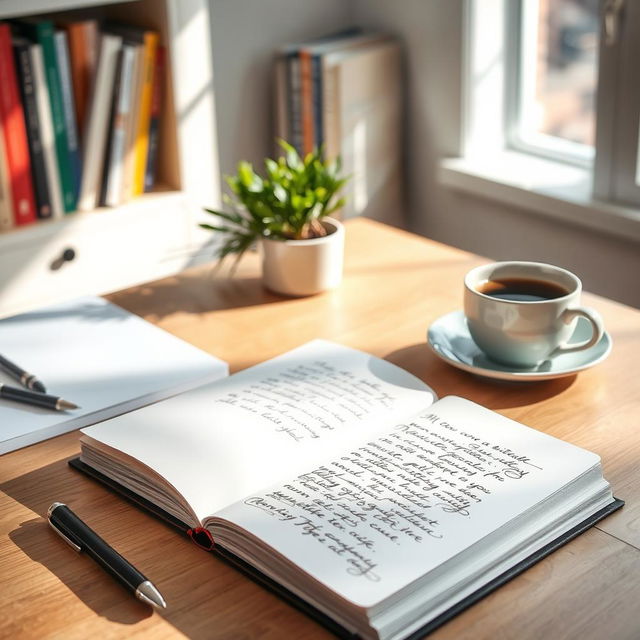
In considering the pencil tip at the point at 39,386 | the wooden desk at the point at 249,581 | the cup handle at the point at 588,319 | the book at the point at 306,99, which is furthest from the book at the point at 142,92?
the cup handle at the point at 588,319

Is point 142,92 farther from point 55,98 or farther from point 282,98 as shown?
point 282,98

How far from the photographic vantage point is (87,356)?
3.72 feet

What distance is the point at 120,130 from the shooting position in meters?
1.96

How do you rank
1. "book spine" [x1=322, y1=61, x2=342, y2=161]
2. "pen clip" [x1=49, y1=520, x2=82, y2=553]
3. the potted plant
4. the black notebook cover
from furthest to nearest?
1. "book spine" [x1=322, y1=61, x2=342, y2=161]
2. the potted plant
3. "pen clip" [x1=49, y1=520, x2=82, y2=553]
4. the black notebook cover

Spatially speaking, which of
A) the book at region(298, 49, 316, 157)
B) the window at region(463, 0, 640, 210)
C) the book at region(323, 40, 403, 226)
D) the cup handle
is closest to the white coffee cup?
the cup handle

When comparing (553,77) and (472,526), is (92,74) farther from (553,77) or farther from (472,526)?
(472,526)

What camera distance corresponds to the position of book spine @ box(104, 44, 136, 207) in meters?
1.91

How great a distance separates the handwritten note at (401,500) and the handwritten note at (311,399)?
6 cm

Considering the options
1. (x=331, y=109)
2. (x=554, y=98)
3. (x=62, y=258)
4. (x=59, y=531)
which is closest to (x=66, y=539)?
(x=59, y=531)

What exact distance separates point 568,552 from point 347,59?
5.73 ft

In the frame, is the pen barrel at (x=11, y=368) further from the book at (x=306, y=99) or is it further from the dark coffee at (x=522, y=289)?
the book at (x=306, y=99)

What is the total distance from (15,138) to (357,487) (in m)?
1.29

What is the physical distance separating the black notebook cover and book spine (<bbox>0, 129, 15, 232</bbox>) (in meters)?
1.11

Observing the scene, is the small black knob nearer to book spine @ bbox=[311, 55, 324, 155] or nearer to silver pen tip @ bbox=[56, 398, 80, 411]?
book spine @ bbox=[311, 55, 324, 155]
